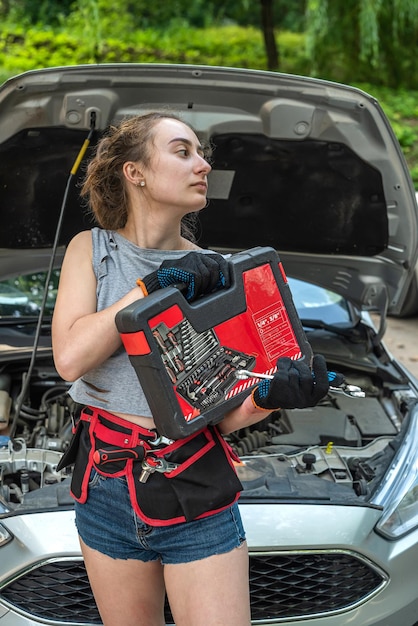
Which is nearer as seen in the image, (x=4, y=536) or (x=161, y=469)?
(x=161, y=469)

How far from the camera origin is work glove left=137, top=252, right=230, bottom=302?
1830mm

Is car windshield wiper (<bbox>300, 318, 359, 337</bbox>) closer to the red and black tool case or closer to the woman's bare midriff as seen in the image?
the red and black tool case

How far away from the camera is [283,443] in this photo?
133 inches

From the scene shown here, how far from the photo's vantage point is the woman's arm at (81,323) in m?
1.85

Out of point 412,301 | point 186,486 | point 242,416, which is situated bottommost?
point 412,301

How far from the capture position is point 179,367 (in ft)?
6.05

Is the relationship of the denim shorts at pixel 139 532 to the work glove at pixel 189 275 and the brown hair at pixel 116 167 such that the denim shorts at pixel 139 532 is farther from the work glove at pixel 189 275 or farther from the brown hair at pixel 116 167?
the brown hair at pixel 116 167

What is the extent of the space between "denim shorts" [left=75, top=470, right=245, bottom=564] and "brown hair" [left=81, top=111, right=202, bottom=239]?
703 mm

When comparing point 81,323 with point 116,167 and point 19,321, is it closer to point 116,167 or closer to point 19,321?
point 116,167

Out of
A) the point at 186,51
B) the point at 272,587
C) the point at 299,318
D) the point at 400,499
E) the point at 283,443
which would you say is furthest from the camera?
the point at 186,51

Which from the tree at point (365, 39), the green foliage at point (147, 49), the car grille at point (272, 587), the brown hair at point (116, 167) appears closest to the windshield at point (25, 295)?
the car grille at point (272, 587)

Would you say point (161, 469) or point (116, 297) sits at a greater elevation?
point (116, 297)

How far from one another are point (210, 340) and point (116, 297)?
0.84 ft

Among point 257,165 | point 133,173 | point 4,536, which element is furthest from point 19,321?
point 133,173
